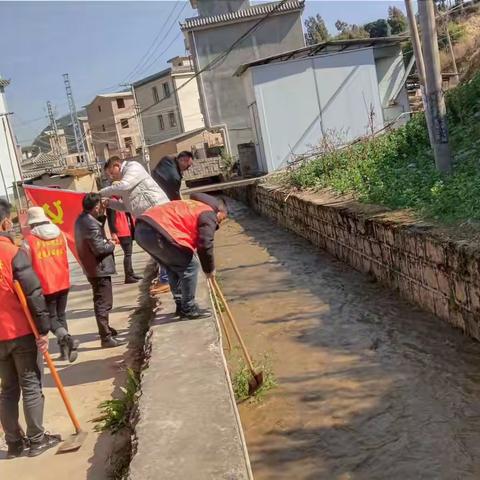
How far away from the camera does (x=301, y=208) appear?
11680 millimetres

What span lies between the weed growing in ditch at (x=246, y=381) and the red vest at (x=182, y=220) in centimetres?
121

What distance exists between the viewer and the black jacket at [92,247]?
5.57 metres

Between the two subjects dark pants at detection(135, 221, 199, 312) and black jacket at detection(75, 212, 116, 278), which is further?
black jacket at detection(75, 212, 116, 278)

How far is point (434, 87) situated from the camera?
7359 mm

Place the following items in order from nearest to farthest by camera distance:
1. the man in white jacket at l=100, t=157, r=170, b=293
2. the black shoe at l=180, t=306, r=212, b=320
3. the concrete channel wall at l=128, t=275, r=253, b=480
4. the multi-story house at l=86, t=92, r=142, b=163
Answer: the concrete channel wall at l=128, t=275, r=253, b=480 < the black shoe at l=180, t=306, r=212, b=320 < the man in white jacket at l=100, t=157, r=170, b=293 < the multi-story house at l=86, t=92, r=142, b=163

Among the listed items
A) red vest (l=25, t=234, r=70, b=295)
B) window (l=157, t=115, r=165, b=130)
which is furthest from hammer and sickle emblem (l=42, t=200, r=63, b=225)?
window (l=157, t=115, r=165, b=130)

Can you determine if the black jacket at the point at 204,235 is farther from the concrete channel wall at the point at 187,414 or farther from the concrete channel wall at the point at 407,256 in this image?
the concrete channel wall at the point at 407,256

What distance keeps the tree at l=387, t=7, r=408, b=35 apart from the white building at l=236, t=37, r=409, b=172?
23.3m

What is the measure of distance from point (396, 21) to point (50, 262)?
41.4 meters

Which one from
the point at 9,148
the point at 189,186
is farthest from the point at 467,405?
the point at 9,148

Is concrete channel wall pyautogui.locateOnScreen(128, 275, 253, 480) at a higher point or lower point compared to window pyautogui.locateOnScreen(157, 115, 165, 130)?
lower

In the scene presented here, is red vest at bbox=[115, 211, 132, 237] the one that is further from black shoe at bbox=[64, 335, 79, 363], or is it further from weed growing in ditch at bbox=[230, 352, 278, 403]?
weed growing in ditch at bbox=[230, 352, 278, 403]

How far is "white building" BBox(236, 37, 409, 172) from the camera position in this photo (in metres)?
18.4

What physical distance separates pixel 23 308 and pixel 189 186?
19594 mm
